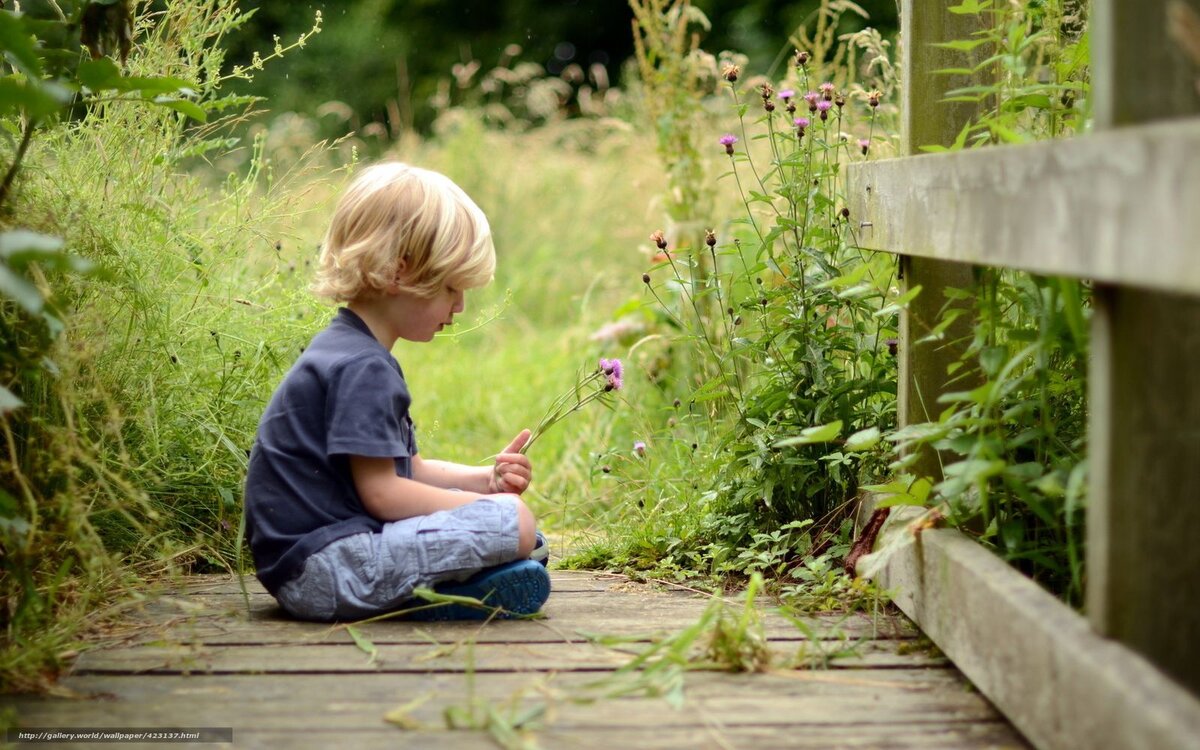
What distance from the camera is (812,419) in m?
2.74

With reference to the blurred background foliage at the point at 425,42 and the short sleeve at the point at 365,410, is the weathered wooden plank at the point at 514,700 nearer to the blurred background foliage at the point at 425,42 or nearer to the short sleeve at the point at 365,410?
the short sleeve at the point at 365,410

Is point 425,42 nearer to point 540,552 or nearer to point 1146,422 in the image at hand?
point 540,552

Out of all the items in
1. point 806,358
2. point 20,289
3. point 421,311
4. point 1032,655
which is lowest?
point 1032,655

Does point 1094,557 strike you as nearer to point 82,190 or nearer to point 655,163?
point 82,190

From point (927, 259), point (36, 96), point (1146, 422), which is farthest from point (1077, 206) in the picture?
point (36, 96)

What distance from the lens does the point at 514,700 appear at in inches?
70.3

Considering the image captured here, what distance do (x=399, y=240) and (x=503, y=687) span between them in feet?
3.41

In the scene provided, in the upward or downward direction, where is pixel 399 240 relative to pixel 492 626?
upward

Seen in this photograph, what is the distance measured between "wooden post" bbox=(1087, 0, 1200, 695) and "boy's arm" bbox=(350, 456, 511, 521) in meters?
1.35

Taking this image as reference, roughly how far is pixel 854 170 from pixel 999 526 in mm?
910

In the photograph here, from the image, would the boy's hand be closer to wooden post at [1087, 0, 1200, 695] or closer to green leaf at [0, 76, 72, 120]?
green leaf at [0, 76, 72, 120]

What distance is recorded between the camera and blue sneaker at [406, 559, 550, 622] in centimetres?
238

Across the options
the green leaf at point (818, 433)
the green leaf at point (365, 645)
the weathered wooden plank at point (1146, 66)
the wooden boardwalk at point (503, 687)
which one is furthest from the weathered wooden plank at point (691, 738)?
the weathered wooden plank at point (1146, 66)

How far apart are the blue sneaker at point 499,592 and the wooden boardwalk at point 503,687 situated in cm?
4
